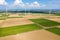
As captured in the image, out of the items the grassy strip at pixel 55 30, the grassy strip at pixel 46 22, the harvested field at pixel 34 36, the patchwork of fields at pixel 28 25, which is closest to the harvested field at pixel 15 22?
the patchwork of fields at pixel 28 25

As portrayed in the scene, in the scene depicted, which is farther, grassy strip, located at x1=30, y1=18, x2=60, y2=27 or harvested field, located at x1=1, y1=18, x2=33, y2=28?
grassy strip, located at x1=30, y1=18, x2=60, y2=27

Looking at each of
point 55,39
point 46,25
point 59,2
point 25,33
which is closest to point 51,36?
point 55,39

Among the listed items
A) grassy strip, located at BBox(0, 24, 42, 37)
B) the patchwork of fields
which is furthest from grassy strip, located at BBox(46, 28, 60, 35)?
grassy strip, located at BBox(0, 24, 42, 37)

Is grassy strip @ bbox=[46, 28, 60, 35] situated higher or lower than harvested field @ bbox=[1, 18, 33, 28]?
lower

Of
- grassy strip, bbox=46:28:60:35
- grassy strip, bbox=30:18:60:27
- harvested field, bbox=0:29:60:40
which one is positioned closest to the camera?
harvested field, bbox=0:29:60:40

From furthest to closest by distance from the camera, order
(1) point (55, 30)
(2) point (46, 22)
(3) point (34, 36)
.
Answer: (2) point (46, 22) → (1) point (55, 30) → (3) point (34, 36)

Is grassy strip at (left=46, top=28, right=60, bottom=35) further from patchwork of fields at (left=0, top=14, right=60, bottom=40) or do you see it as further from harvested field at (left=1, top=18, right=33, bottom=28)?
harvested field at (left=1, top=18, right=33, bottom=28)

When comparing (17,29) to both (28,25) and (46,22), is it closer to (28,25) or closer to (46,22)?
(28,25)

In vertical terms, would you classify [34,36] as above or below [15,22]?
below

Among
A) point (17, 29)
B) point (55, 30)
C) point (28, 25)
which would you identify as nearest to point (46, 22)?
point (55, 30)

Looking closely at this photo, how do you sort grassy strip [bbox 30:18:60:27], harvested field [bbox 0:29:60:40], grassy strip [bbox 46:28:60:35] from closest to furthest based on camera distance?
harvested field [bbox 0:29:60:40]
grassy strip [bbox 46:28:60:35]
grassy strip [bbox 30:18:60:27]
